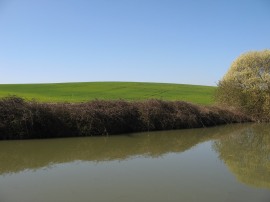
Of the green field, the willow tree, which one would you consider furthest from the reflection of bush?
the green field

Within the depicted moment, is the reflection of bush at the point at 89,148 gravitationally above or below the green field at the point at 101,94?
below

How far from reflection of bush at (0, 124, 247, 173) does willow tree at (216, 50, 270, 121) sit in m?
9.32

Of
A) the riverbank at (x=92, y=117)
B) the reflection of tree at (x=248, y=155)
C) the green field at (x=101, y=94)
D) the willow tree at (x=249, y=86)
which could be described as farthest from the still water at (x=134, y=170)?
the green field at (x=101, y=94)

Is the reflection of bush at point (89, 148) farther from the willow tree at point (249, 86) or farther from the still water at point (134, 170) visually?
the willow tree at point (249, 86)

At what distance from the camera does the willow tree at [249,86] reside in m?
26.9

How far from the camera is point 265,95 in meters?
26.7

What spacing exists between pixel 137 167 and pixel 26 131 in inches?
321

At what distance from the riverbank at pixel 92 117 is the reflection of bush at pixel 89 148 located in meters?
1.08

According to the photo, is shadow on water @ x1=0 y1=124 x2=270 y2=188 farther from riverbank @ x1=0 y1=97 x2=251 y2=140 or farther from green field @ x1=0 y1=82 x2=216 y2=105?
green field @ x1=0 y1=82 x2=216 y2=105

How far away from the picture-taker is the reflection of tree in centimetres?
949

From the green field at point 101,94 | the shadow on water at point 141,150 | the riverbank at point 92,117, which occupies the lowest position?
the shadow on water at point 141,150

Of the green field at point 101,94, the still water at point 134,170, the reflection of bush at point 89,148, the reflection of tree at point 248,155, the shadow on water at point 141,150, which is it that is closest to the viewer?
the still water at point 134,170

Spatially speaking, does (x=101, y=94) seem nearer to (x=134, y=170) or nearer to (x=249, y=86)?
(x=249, y=86)

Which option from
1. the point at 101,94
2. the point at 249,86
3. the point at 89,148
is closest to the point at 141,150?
the point at 89,148
